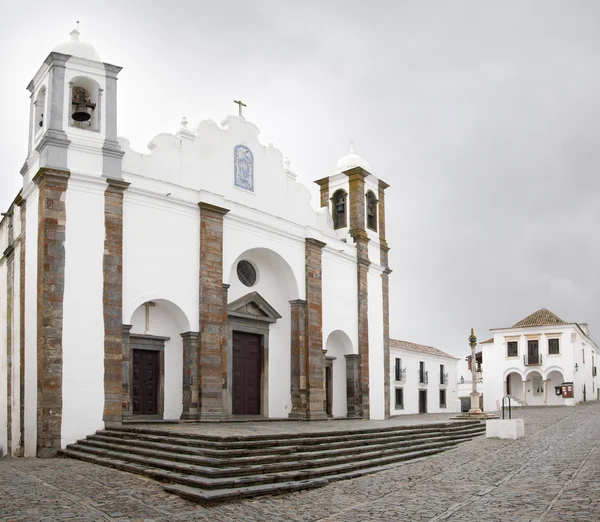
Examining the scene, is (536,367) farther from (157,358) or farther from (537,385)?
(157,358)

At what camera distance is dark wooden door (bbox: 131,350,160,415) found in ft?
51.1

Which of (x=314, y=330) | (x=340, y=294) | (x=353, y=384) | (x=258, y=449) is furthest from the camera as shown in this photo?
(x=353, y=384)

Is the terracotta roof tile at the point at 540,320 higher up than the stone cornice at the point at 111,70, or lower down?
lower down

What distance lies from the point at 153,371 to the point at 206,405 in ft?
4.81

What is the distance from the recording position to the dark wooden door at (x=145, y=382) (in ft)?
51.1

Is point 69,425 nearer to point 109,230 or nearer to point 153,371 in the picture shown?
point 153,371

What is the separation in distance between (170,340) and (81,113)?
5.49 m

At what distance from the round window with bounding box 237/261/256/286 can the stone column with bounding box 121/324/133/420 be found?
4610mm

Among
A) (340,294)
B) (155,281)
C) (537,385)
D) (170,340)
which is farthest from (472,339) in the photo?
(537,385)

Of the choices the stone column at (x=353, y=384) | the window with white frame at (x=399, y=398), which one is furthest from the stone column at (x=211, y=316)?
the window with white frame at (x=399, y=398)

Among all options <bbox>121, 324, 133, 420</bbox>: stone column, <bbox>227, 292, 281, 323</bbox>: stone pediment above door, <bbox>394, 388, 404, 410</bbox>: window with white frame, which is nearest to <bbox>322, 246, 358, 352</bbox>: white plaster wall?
<bbox>227, 292, 281, 323</bbox>: stone pediment above door

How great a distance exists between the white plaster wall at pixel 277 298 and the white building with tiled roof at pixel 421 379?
1551 centimetres

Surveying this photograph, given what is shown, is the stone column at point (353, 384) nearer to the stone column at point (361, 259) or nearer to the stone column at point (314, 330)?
the stone column at point (361, 259)

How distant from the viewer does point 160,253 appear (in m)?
15.8
